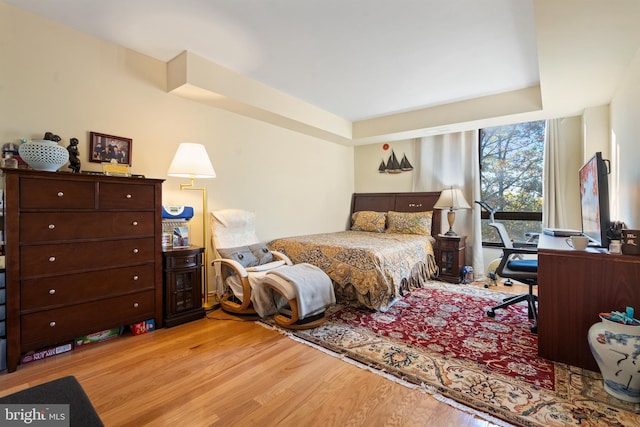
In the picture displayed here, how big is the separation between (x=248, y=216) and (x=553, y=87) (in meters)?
3.39

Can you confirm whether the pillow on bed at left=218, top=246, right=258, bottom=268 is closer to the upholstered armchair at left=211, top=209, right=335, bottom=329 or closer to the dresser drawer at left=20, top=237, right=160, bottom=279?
the upholstered armchair at left=211, top=209, right=335, bottom=329

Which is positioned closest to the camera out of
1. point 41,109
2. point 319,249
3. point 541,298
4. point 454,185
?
point 541,298

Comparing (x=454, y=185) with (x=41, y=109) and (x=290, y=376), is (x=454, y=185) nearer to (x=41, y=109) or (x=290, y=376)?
(x=290, y=376)

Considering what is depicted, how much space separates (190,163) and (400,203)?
3460 mm

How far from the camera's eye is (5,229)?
1.91 metres

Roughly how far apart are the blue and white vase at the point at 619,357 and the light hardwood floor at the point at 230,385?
0.82 meters

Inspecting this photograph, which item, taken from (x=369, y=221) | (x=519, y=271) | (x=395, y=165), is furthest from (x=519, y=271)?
(x=395, y=165)

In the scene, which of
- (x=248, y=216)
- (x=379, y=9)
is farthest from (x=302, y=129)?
(x=379, y=9)

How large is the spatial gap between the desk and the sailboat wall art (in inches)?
125

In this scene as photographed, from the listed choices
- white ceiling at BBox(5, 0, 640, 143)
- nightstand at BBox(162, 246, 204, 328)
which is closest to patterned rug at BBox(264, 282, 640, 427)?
nightstand at BBox(162, 246, 204, 328)

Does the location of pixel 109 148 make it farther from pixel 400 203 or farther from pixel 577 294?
pixel 400 203

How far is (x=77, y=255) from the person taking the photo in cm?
221

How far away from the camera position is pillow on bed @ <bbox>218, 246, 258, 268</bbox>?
3.11m

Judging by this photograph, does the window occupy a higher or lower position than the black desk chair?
higher
